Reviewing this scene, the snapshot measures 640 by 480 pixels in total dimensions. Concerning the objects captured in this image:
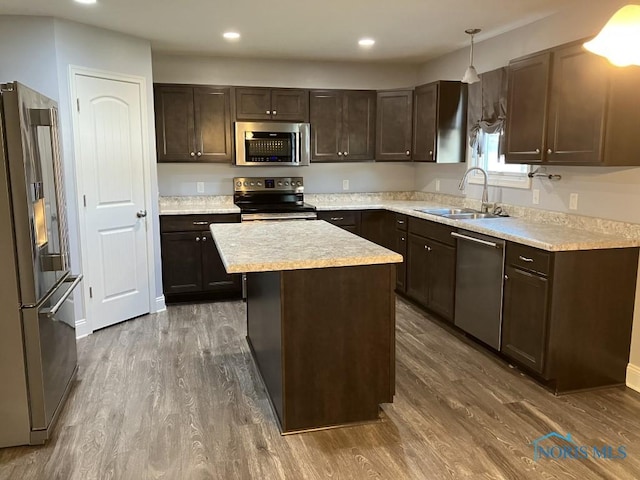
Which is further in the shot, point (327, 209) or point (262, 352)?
point (327, 209)

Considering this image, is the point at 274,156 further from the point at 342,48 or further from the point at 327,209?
the point at 342,48

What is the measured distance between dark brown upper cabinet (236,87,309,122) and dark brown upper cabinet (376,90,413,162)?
803 millimetres

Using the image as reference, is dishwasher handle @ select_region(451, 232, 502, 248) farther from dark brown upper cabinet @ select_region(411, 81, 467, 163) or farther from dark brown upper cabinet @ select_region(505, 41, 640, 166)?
dark brown upper cabinet @ select_region(411, 81, 467, 163)

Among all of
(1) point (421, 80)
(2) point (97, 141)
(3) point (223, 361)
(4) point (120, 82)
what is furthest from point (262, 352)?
(1) point (421, 80)

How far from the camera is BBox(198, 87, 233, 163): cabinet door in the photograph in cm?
515

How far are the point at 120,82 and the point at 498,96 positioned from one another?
3.13 meters

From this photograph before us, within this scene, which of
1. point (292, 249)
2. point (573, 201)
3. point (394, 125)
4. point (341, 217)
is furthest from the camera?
point (394, 125)

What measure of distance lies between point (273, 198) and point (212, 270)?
1.09 m

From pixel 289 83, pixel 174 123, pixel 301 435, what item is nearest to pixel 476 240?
pixel 301 435

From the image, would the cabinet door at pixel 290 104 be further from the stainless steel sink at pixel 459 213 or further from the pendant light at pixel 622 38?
the pendant light at pixel 622 38

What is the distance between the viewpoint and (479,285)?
3.77 meters

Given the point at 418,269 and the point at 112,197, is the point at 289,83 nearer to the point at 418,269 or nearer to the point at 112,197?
the point at 112,197

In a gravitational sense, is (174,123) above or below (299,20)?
below

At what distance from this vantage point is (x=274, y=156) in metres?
5.43
